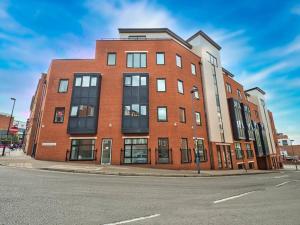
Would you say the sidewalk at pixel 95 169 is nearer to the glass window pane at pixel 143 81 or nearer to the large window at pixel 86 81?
the large window at pixel 86 81

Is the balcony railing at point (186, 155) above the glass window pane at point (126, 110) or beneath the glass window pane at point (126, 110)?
beneath

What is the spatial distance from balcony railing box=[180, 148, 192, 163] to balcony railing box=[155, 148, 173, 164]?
4.97 feet

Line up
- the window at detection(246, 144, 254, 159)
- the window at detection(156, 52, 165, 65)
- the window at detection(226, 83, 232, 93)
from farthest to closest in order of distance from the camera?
the window at detection(226, 83, 232, 93) < the window at detection(246, 144, 254, 159) < the window at detection(156, 52, 165, 65)

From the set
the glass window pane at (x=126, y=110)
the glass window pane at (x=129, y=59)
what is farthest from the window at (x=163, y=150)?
the glass window pane at (x=129, y=59)

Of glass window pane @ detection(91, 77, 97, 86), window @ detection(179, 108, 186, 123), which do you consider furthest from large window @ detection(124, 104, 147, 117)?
glass window pane @ detection(91, 77, 97, 86)

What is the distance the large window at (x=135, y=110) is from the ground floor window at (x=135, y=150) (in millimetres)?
2904

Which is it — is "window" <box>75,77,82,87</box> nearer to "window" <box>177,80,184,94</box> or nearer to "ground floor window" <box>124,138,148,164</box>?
"ground floor window" <box>124,138,148,164</box>

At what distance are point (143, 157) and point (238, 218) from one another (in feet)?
52.0

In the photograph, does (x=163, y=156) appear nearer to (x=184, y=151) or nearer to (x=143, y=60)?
(x=184, y=151)

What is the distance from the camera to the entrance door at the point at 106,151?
20.3 meters

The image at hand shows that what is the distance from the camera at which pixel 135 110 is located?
71.5ft

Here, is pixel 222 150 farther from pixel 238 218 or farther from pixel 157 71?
pixel 238 218

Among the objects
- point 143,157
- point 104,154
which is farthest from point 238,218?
point 104,154

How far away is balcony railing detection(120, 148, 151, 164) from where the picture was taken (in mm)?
20156
